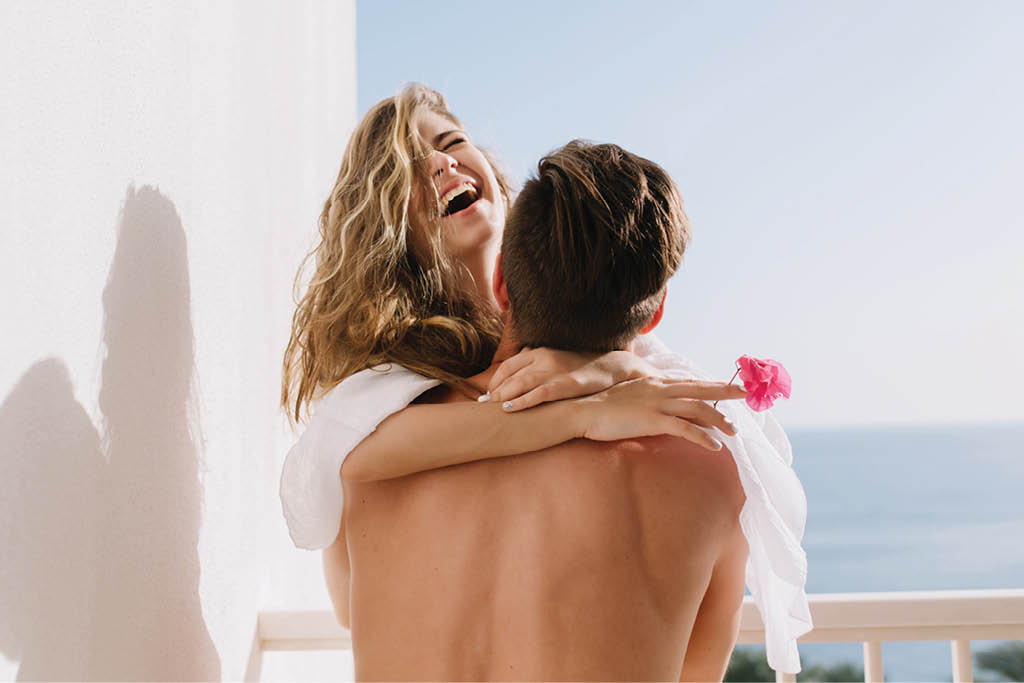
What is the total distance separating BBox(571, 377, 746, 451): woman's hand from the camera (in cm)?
105

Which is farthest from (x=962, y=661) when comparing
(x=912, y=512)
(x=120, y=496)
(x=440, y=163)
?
(x=912, y=512)

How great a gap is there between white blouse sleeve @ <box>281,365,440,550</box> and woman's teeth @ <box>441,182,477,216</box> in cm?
45

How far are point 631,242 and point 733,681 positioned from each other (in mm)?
17107

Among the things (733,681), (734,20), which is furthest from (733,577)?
(734,20)

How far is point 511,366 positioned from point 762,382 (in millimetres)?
315

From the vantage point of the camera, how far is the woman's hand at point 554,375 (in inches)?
43.2

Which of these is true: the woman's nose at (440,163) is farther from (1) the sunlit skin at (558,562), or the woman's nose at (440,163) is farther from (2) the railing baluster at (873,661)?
(2) the railing baluster at (873,661)

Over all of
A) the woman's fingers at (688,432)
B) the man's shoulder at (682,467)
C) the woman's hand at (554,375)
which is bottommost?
the man's shoulder at (682,467)

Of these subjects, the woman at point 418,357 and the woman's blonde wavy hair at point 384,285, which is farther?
the woman's blonde wavy hair at point 384,285

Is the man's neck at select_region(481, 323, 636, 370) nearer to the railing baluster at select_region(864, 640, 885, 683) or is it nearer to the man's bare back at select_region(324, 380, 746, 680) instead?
the man's bare back at select_region(324, 380, 746, 680)

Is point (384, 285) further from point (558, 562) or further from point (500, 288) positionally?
point (558, 562)

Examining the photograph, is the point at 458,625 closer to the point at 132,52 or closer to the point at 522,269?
the point at 522,269

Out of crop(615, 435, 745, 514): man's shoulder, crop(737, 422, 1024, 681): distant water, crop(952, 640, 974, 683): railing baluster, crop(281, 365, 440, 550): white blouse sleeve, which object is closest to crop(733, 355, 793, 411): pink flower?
crop(615, 435, 745, 514): man's shoulder

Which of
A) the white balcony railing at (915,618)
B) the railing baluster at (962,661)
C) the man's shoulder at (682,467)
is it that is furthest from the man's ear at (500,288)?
the railing baluster at (962,661)
